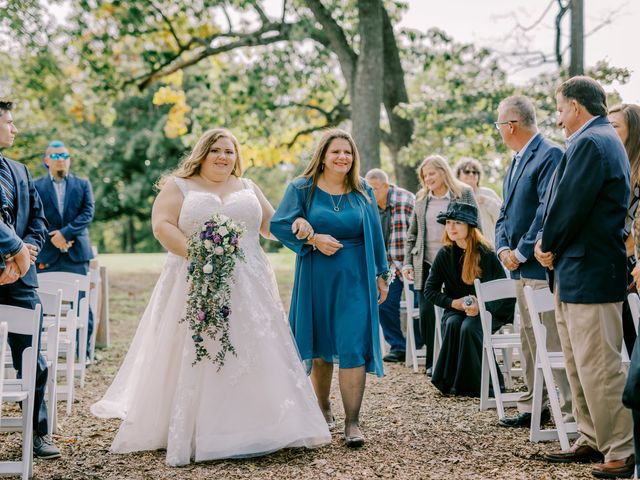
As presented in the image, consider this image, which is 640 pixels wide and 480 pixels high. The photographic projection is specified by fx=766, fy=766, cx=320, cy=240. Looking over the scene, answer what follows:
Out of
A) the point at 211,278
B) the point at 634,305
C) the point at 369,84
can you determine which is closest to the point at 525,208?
the point at 634,305

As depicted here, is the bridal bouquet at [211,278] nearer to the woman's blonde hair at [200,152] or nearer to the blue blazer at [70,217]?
the woman's blonde hair at [200,152]

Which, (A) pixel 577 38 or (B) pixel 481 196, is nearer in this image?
(B) pixel 481 196

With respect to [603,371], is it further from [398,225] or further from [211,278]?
[398,225]

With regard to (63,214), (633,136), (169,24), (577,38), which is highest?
(169,24)

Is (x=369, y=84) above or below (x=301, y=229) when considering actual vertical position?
above

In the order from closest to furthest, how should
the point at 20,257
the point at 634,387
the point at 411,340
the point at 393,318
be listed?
the point at 634,387 < the point at 20,257 < the point at 411,340 < the point at 393,318

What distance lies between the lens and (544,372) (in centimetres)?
544

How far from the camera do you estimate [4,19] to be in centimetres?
1559

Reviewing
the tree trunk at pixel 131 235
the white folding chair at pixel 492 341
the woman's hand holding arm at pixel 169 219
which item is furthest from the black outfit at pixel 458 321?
the tree trunk at pixel 131 235

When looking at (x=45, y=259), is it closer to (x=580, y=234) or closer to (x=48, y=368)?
(x=48, y=368)

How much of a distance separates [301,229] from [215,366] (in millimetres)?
1179

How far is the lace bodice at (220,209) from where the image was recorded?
577cm

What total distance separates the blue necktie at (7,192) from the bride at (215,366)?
1007 mm

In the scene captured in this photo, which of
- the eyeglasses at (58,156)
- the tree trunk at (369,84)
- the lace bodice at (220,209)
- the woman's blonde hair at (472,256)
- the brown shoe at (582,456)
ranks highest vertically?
the tree trunk at (369,84)
